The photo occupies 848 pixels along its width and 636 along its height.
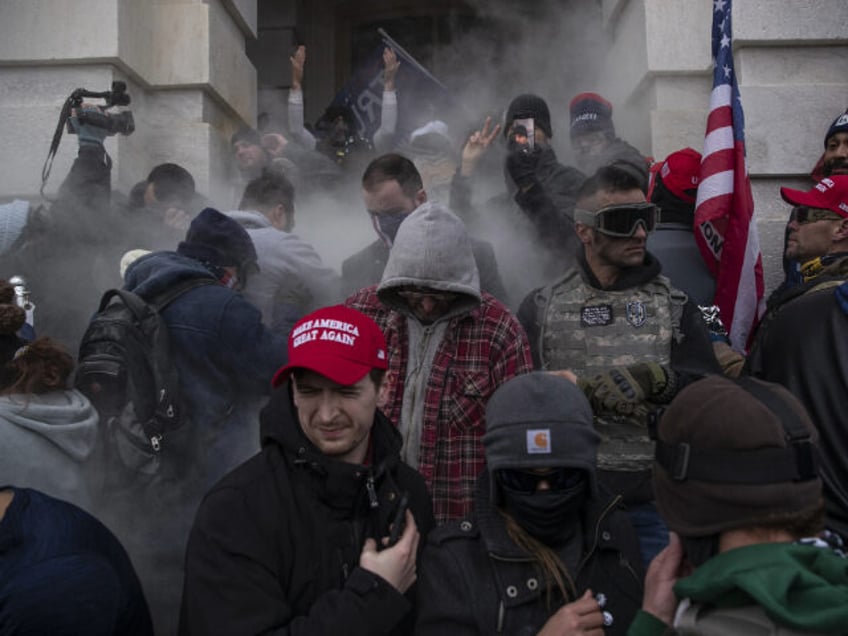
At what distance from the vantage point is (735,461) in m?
1.74

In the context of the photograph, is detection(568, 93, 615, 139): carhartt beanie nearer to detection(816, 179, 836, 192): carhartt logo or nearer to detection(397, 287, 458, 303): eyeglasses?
detection(816, 179, 836, 192): carhartt logo

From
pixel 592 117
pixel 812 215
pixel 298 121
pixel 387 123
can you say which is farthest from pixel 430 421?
pixel 298 121

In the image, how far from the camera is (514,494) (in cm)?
246

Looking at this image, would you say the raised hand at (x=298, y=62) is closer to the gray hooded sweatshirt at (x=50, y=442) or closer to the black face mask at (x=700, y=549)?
the gray hooded sweatshirt at (x=50, y=442)

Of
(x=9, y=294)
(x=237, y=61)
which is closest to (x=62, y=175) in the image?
(x=237, y=61)

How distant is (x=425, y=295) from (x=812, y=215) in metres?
1.76

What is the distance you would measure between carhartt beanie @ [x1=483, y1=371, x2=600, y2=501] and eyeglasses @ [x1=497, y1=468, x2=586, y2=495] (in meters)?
0.03

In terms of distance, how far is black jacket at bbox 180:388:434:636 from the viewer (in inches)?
87.5

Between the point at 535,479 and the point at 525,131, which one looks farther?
the point at 525,131

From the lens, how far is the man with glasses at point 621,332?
10.5 feet

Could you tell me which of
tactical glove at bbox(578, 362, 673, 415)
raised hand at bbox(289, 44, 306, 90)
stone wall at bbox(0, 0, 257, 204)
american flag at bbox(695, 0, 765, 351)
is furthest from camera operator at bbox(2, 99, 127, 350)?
american flag at bbox(695, 0, 765, 351)

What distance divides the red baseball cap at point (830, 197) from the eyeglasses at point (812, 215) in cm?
2

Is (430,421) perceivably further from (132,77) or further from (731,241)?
(132,77)

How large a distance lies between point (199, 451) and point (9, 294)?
2.92ft
